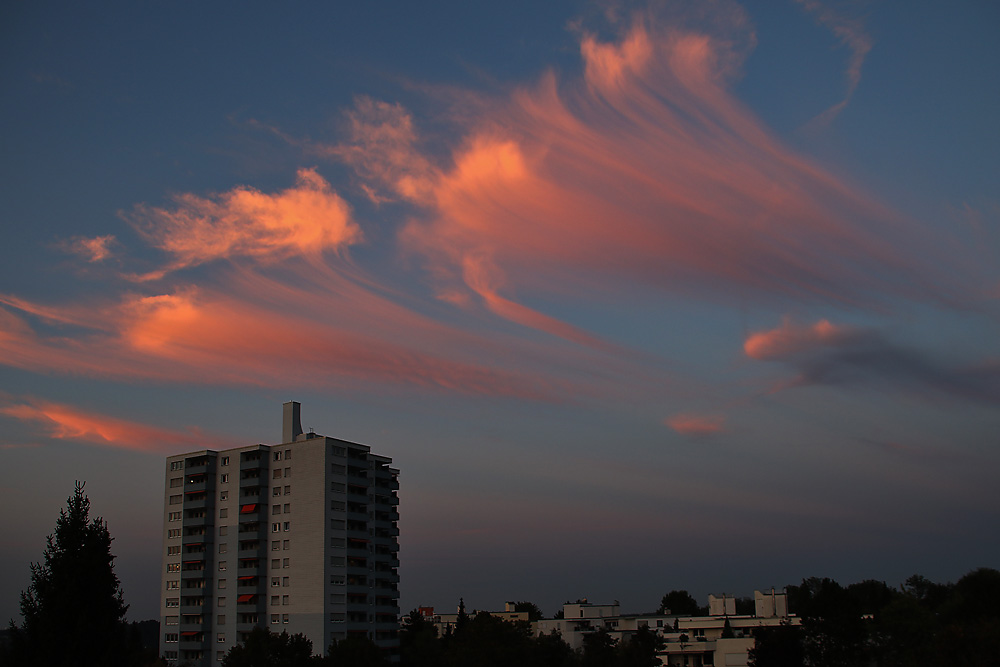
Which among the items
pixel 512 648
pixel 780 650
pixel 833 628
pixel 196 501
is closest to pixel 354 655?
pixel 512 648

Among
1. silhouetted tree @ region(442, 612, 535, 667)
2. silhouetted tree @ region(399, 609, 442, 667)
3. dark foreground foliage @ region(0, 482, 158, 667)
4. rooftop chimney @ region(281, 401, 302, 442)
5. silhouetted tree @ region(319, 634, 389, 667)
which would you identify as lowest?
silhouetted tree @ region(399, 609, 442, 667)

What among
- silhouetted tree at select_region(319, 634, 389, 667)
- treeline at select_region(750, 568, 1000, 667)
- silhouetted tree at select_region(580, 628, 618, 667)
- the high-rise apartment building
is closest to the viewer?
treeline at select_region(750, 568, 1000, 667)

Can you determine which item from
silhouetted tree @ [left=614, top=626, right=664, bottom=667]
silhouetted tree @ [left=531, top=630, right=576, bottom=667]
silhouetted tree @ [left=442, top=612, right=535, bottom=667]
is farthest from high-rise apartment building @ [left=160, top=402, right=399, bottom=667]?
silhouetted tree @ [left=614, top=626, right=664, bottom=667]

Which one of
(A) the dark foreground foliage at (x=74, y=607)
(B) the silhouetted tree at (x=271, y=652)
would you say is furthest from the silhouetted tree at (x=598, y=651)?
(A) the dark foreground foliage at (x=74, y=607)

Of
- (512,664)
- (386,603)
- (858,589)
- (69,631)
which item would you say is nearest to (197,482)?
(386,603)

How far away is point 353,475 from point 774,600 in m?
70.8

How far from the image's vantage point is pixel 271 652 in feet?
314

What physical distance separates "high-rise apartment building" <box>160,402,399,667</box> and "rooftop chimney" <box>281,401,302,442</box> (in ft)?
0.59

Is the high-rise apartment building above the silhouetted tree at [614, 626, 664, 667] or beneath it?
above

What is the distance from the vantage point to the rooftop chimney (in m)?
126

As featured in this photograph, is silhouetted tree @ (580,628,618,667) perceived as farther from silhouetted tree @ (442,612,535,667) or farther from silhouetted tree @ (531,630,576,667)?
silhouetted tree @ (442,612,535,667)

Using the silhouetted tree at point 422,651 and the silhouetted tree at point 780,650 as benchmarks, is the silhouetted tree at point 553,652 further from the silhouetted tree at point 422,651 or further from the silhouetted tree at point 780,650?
the silhouetted tree at point 780,650

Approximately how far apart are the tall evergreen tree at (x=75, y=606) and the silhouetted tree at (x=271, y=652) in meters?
72.9

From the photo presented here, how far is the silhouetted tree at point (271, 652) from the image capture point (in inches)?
3762
